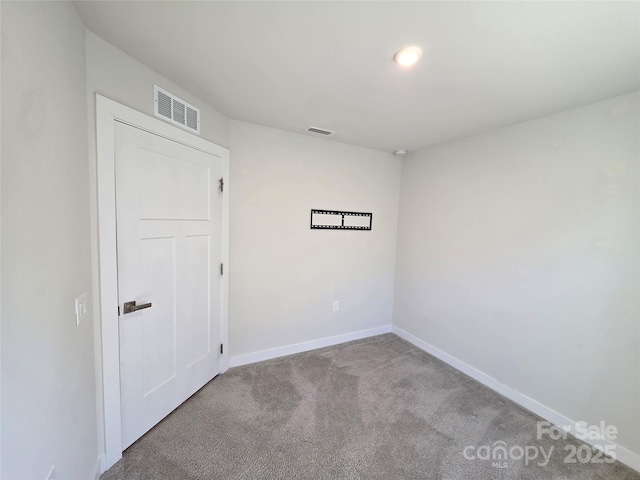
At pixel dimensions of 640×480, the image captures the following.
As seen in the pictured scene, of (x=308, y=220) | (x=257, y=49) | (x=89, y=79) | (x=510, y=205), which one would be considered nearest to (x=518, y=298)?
(x=510, y=205)

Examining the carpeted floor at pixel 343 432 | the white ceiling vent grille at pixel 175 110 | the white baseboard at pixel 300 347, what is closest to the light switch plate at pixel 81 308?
the carpeted floor at pixel 343 432

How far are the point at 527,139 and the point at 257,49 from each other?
2.23m

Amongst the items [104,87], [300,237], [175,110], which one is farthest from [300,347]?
[104,87]

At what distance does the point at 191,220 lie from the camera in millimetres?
1901

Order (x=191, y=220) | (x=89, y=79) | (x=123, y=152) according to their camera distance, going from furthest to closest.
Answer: (x=191, y=220) < (x=123, y=152) < (x=89, y=79)

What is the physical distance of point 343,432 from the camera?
69.4 inches

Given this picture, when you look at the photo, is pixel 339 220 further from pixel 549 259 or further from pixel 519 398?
pixel 519 398

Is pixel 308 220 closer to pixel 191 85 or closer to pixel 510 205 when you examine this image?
pixel 191 85

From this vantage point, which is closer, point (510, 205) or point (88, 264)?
point (88, 264)

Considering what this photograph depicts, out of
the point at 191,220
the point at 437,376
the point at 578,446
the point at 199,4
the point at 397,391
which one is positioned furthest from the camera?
the point at 437,376

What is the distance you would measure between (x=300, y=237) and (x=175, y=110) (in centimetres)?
157

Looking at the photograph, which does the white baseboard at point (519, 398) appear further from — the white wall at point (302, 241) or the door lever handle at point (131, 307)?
the door lever handle at point (131, 307)

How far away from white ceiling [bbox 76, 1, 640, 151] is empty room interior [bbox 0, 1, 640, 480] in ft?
0.05

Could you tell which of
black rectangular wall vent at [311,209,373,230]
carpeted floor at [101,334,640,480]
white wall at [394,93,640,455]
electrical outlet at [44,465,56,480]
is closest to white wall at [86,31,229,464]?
electrical outlet at [44,465,56,480]
